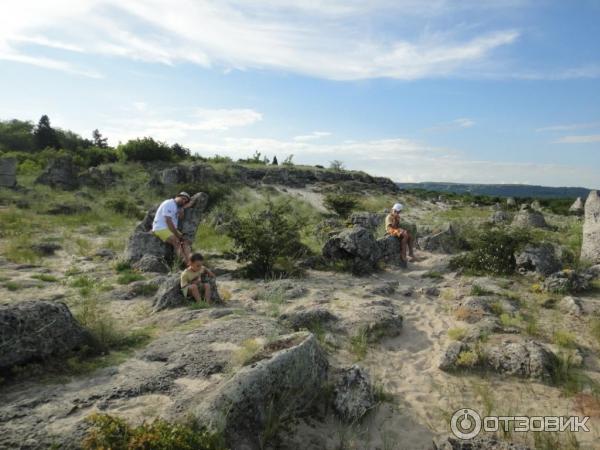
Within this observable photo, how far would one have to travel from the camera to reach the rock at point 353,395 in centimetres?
416

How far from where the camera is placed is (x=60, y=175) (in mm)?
24234

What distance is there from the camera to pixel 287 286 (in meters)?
8.54

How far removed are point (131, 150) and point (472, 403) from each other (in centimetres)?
3334

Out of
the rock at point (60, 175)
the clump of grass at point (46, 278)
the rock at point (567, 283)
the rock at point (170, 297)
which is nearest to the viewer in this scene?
the rock at point (170, 297)

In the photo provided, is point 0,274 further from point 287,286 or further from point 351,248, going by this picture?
point 351,248

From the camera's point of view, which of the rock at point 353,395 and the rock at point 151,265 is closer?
the rock at point 353,395

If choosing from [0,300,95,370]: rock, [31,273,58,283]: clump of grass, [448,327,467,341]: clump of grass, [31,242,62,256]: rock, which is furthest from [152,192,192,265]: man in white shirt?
[448,327,467,341]: clump of grass

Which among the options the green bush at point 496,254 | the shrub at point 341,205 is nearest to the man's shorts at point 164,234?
the green bush at point 496,254

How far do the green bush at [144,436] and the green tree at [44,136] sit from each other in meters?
51.8

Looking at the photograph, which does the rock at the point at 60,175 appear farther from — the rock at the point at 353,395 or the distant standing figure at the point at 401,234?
the rock at the point at 353,395

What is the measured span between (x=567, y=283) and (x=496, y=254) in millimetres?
2003

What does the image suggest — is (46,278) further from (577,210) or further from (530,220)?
(577,210)

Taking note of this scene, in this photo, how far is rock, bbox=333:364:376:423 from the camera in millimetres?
4164

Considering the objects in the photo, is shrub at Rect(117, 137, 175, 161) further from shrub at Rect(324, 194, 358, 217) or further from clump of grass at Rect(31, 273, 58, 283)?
clump of grass at Rect(31, 273, 58, 283)
